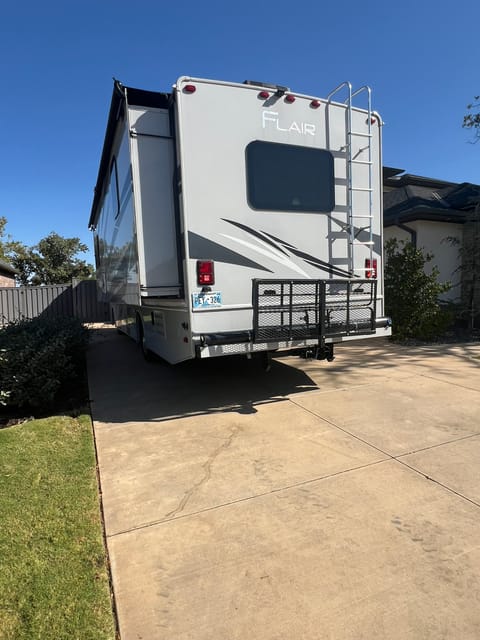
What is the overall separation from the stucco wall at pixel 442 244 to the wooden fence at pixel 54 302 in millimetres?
11848

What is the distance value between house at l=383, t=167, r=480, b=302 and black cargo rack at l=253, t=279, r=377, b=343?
7.35m

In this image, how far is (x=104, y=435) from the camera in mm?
4281

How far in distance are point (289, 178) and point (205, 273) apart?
1.58 metres

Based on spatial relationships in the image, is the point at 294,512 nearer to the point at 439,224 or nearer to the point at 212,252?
the point at 212,252

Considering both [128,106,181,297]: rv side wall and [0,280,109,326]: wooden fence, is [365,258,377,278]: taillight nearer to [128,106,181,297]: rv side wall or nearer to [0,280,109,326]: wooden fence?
[128,106,181,297]: rv side wall

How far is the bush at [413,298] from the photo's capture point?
9781 mm

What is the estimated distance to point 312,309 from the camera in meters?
4.85

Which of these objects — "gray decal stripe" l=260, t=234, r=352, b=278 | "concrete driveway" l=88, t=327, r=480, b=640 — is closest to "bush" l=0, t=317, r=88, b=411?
"concrete driveway" l=88, t=327, r=480, b=640

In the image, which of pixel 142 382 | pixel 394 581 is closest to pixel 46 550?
pixel 394 581

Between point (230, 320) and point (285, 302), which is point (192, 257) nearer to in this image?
point (230, 320)

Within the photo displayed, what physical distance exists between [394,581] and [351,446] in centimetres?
166

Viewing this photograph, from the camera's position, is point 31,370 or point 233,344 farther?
point 31,370

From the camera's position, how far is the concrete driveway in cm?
197

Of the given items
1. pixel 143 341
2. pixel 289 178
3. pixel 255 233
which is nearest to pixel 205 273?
pixel 255 233
